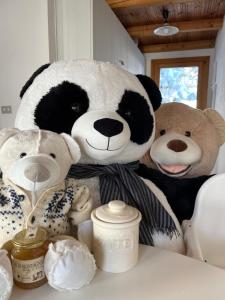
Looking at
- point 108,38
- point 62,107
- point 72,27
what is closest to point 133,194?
point 62,107

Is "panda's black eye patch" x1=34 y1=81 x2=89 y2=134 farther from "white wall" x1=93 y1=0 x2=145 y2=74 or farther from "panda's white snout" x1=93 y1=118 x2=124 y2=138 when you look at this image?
"white wall" x1=93 y1=0 x2=145 y2=74

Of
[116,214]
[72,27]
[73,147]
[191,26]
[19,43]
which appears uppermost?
[191,26]

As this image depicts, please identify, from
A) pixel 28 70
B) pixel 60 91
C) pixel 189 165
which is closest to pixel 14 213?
pixel 60 91

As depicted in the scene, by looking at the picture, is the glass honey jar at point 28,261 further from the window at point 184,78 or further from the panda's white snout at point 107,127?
the window at point 184,78

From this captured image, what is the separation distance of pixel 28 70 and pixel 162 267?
6.32 ft

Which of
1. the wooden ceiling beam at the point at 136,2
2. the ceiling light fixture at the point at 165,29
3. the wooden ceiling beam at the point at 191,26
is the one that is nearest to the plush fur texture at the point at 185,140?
the wooden ceiling beam at the point at 136,2

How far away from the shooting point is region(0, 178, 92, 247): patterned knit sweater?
477 millimetres

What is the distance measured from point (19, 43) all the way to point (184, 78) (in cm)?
364

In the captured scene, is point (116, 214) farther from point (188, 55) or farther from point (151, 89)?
point (188, 55)

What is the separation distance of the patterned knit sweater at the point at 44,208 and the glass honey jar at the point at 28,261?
4 cm

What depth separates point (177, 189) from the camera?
77 centimetres

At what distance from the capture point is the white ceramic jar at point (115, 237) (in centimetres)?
46

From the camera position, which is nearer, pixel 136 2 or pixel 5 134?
pixel 5 134

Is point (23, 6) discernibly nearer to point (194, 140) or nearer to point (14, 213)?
point (194, 140)
